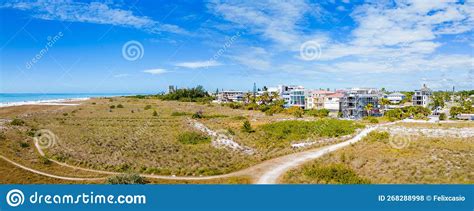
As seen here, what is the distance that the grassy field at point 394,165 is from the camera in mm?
14414

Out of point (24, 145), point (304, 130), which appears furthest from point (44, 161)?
point (304, 130)

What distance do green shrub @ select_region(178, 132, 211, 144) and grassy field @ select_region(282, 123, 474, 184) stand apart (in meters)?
9.95

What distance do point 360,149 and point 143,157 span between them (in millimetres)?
13063

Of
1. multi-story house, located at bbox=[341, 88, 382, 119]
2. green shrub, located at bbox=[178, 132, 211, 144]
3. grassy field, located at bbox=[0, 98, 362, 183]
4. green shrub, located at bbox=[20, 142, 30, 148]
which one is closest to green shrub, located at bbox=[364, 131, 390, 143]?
grassy field, located at bbox=[0, 98, 362, 183]

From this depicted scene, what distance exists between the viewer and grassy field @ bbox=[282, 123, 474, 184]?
47.3ft

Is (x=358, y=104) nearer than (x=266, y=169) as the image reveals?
No

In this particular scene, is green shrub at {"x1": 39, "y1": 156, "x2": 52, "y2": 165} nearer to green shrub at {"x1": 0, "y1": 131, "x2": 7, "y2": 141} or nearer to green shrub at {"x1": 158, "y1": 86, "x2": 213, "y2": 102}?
green shrub at {"x1": 0, "y1": 131, "x2": 7, "y2": 141}

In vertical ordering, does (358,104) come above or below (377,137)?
above

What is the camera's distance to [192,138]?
25594 millimetres

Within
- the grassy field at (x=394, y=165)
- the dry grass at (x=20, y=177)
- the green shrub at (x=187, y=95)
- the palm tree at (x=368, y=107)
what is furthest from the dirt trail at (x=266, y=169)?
the green shrub at (x=187, y=95)

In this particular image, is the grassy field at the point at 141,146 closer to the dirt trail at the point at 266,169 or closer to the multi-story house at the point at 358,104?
the dirt trail at the point at 266,169

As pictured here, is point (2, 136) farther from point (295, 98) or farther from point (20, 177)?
point (295, 98)

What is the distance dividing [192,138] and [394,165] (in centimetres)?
1416

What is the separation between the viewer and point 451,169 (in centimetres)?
1593
